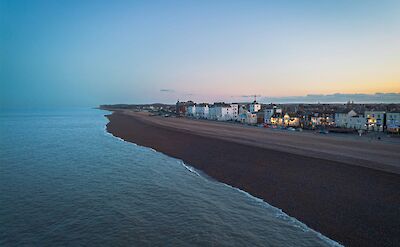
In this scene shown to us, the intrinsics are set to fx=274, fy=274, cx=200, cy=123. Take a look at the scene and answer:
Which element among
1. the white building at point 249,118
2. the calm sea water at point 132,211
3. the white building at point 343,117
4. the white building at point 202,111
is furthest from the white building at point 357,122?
the white building at point 202,111

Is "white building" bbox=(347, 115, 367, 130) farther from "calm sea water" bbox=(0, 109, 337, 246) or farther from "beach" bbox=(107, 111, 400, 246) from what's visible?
"calm sea water" bbox=(0, 109, 337, 246)

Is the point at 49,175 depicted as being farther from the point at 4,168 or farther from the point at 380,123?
the point at 380,123

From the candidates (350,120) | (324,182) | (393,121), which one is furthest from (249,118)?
(324,182)

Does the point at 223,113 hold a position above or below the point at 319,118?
above

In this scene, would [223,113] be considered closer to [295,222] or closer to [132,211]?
[132,211]

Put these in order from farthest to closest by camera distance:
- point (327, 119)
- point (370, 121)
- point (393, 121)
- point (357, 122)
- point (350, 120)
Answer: point (327, 119), point (350, 120), point (357, 122), point (370, 121), point (393, 121)

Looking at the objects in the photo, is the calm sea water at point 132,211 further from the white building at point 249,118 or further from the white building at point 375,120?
the white building at point 249,118

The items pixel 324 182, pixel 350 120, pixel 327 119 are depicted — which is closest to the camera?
pixel 324 182

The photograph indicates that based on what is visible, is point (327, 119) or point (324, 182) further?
point (327, 119)

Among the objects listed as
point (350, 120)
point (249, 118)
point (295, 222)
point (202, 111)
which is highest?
point (202, 111)
